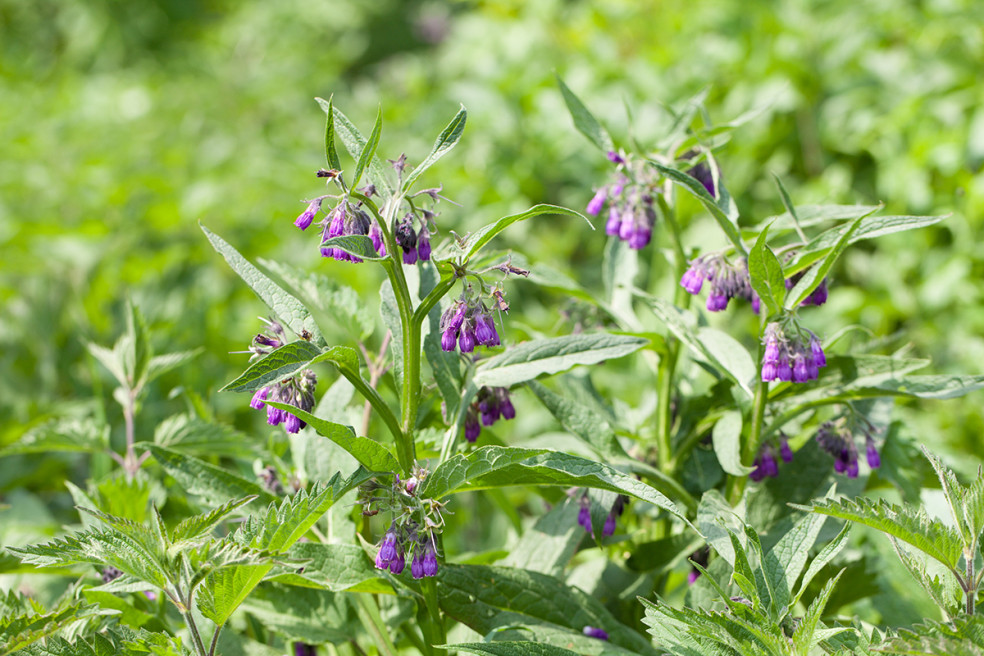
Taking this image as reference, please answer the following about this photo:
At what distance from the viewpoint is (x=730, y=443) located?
1.46 m

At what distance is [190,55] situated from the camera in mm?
8953

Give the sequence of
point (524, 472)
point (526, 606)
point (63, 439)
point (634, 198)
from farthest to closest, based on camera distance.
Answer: point (63, 439), point (634, 198), point (526, 606), point (524, 472)

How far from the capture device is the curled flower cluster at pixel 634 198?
1.64 meters

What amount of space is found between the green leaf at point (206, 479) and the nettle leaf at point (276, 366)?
41 cm

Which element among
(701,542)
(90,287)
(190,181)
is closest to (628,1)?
(190,181)

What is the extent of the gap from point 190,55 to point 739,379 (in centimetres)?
888

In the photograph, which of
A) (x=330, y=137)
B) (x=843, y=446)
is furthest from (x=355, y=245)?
(x=843, y=446)

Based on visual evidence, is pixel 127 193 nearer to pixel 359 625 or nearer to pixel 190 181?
pixel 190 181

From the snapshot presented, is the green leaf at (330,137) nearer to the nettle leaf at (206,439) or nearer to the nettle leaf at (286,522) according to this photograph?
the nettle leaf at (286,522)

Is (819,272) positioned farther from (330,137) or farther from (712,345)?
(330,137)

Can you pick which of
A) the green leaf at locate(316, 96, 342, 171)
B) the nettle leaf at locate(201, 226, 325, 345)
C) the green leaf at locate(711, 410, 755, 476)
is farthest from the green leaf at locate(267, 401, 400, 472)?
→ the green leaf at locate(711, 410, 755, 476)

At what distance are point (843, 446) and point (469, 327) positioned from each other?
0.77 meters

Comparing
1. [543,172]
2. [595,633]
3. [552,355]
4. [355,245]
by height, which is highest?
[543,172]

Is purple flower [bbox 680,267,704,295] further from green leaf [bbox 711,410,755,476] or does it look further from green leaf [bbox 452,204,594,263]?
green leaf [bbox 452,204,594,263]
